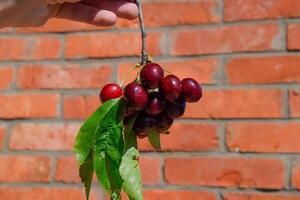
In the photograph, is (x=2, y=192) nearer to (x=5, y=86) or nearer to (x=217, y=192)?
(x=5, y=86)

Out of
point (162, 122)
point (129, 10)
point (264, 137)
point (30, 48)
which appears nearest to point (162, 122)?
point (162, 122)

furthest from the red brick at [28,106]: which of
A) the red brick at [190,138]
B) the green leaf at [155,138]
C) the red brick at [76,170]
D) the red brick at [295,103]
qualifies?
the green leaf at [155,138]

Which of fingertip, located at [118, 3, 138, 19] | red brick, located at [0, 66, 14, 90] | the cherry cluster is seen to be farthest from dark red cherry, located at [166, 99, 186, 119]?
red brick, located at [0, 66, 14, 90]

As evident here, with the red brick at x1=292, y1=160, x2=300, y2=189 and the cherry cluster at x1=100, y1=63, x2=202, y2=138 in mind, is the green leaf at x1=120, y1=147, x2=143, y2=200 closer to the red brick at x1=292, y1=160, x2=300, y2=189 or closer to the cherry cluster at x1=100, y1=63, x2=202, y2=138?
the cherry cluster at x1=100, y1=63, x2=202, y2=138

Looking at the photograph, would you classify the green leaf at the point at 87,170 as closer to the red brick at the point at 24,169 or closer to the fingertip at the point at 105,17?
the fingertip at the point at 105,17

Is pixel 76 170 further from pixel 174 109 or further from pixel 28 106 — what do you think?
pixel 174 109

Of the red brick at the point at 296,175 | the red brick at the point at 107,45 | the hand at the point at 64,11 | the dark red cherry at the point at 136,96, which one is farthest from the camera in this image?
the red brick at the point at 107,45
